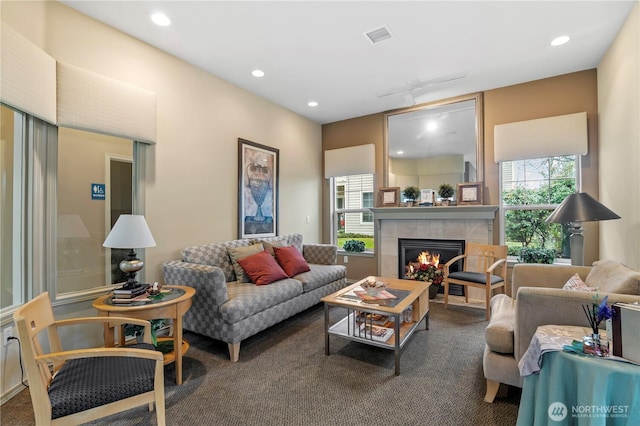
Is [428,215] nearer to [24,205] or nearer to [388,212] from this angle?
[388,212]

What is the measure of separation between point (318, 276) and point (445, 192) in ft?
7.59

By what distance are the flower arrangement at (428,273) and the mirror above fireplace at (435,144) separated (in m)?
1.23

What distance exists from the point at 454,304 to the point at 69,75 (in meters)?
4.77

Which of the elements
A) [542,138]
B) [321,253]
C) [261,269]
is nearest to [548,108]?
[542,138]

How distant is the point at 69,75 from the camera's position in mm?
2307

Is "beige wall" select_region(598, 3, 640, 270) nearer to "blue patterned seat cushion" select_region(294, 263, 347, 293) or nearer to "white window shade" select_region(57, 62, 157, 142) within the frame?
"blue patterned seat cushion" select_region(294, 263, 347, 293)

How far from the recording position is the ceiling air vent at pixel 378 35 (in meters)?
2.73

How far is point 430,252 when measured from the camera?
4.58 metres

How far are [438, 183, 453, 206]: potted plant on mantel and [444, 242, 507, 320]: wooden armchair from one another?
2.33 feet

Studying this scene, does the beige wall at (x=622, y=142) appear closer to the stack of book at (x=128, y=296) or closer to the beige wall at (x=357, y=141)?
the beige wall at (x=357, y=141)

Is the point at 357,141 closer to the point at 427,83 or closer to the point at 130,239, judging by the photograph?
the point at 427,83

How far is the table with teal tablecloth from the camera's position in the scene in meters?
1.14

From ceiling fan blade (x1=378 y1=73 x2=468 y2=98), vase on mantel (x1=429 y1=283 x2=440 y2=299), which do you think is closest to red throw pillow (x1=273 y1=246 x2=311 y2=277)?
vase on mantel (x1=429 y1=283 x2=440 y2=299)

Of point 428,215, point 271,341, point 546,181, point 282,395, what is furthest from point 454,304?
point 282,395
